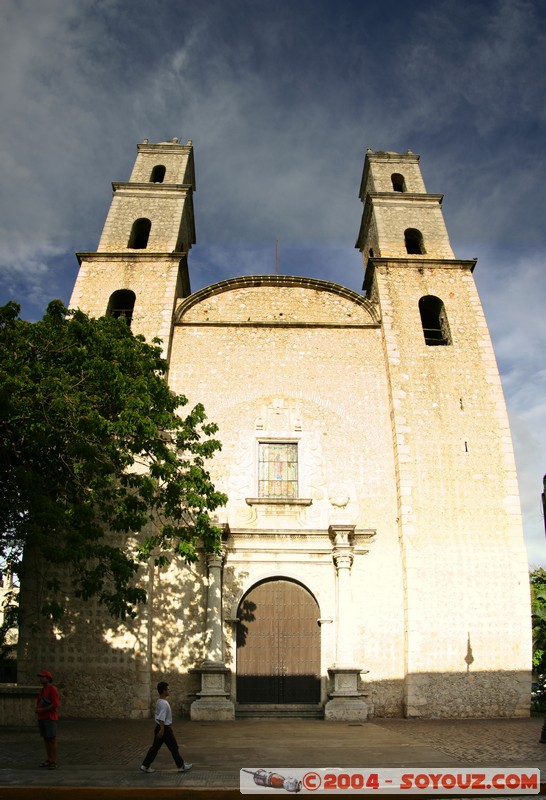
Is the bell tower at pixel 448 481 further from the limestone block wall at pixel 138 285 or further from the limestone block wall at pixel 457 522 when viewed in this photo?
the limestone block wall at pixel 138 285

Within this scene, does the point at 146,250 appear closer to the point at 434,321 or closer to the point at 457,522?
the point at 434,321

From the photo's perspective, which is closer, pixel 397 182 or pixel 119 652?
pixel 119 652

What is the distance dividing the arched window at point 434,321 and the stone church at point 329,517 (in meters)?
0.10

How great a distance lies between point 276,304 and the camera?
54.5ft

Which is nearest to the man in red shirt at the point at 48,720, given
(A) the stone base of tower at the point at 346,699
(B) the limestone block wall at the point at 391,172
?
(A) the stone base of tower at the point at 346,699

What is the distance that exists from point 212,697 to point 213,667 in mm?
549

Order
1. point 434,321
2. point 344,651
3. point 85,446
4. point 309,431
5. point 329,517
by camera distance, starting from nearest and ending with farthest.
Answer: point 85,446
point 344,651
point 329,517
point 309,431
point 434,321

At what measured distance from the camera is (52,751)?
21.5 feet

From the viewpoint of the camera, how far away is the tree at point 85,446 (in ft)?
29.6

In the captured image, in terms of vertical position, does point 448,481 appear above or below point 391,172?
below

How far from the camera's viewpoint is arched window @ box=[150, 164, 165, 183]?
67.6 ft

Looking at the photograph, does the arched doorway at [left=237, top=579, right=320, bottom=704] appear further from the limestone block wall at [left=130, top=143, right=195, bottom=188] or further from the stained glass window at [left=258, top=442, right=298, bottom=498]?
the limestone block wall at [left=130, top=143, right=195, bottom=188]

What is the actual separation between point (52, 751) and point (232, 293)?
1238 centimetres

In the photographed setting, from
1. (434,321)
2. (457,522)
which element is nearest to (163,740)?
(457,522)
